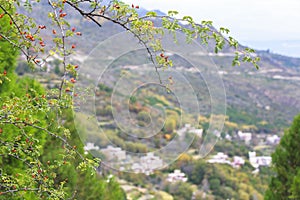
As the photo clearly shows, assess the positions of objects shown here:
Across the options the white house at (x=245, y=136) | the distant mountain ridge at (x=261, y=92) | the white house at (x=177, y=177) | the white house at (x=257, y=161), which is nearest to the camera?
the white house at (x=177, y=177)

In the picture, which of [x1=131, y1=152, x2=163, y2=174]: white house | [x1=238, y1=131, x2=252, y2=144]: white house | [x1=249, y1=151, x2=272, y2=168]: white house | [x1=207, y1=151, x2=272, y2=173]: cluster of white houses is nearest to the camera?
[x1=131, y1=152, x2=163, y2=174]: white house

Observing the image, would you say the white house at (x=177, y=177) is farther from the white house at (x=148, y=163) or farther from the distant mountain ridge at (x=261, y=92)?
the white house at (x=148, y=163)

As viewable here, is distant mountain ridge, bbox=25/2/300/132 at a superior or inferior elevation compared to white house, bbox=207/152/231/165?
superior

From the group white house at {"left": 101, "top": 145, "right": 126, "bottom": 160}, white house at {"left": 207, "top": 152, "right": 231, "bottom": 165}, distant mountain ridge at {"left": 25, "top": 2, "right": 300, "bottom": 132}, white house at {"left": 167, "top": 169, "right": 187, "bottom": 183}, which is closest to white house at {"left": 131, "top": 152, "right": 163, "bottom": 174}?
white house at {"left": 101, "top": 145, "right": 126, "bottom": 160}

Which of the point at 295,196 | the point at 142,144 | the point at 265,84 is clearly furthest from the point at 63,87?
the point at 265,84

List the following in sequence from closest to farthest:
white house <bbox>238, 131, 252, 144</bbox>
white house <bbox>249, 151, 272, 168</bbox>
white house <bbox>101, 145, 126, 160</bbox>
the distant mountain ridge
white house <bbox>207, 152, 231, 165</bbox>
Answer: white house <bbox>101, 145, 126, 160</bbox> → white house <bbox>207, 152, 231, 165</bbox> → white house <bbox>249, 151, 272, 168</bbox> → white house <bbox>238, 131, 252, 144</bbox> → the distant mountain ridge

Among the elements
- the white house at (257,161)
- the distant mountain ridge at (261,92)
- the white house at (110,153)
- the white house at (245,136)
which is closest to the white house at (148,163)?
the white house at (110,153)

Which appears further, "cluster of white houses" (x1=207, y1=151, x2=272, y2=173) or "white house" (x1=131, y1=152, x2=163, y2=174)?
"cluster of white houses" (x1=207, y1=151, x2=272, y2=173)

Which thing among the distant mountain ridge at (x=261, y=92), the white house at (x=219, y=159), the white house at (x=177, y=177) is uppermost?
the distant mountain ridge at (x=261, y=92)

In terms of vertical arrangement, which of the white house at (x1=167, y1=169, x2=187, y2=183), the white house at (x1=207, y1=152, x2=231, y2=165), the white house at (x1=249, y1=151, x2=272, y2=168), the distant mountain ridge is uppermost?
the distant mountain ridge

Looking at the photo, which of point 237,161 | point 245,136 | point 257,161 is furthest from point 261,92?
point 237,161

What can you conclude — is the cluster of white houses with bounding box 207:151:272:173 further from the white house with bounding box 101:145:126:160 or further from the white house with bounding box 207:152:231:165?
the white house with bounding box 101:145:126:160
